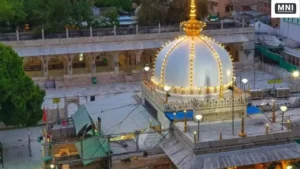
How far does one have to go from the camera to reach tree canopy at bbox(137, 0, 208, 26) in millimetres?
47219

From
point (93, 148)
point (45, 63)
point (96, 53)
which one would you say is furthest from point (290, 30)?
point (93, 148)

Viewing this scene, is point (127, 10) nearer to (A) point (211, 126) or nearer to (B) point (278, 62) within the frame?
(B) point (278, 62)

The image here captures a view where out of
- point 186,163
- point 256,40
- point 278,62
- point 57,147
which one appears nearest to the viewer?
point 186,163

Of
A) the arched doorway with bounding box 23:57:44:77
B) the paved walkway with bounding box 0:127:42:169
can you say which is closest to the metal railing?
the arched doorway with bounding box 23:57:44:77

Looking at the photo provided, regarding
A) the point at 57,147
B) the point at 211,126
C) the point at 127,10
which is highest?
the point at 127,10

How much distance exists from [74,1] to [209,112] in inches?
1297

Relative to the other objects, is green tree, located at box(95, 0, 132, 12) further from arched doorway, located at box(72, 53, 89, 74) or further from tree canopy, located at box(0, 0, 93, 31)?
arched doorway, located at box(72, 53, 89, 74)

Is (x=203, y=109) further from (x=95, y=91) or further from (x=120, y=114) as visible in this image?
(x=95, y=91)

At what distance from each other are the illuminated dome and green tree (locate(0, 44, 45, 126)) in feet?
26.5

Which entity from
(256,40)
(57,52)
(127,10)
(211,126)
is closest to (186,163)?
(211,126)

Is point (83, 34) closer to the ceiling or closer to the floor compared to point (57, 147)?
closer to the ceiling

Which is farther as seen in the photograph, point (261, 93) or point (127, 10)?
point (127, 10)

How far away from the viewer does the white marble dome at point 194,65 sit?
2122 cm

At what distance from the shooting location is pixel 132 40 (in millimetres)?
43625
